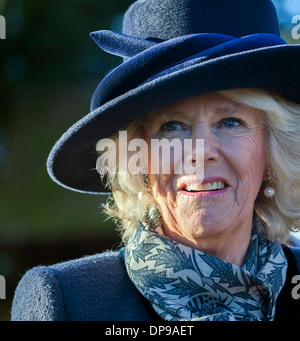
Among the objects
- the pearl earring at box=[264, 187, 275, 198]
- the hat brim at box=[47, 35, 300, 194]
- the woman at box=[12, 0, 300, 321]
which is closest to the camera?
the hat brim at box=[47, 35, 300, 194]

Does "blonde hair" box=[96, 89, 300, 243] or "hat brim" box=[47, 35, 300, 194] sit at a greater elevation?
"hat brim" box=[47, 35, 300, 194]

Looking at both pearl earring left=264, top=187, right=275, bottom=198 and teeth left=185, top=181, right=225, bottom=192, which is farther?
pearl earring left=264, top=187, right=275, bottom=198

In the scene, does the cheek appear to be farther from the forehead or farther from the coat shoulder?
the coat shoulder

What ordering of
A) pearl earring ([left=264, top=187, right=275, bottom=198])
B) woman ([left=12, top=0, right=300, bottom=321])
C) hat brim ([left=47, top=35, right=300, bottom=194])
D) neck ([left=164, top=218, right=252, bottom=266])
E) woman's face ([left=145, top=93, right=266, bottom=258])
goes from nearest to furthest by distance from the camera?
hat brim ([left=47, top=35, right=300, bottom=194]) < woman ([left=12, top=0, right=300, bottom=321]) < woman's face ([left=145, top=93, right=266, bottom=258]) < neck ([left=164, top=218, right=252, bottom=266]) < pearl earring ([left=264, top=187, right=275, bottom=198])

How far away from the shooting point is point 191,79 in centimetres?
218

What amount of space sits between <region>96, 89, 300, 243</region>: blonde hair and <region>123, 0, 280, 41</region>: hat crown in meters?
0.31

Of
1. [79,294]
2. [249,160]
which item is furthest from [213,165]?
[79,294]

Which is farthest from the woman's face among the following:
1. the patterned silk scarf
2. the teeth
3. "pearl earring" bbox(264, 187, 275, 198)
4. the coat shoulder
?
the coat shoulder

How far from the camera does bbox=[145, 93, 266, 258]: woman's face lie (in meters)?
2.41

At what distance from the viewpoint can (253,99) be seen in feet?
7.89

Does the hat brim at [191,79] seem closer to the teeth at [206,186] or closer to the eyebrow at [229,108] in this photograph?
the eyebrow at [229,108]
